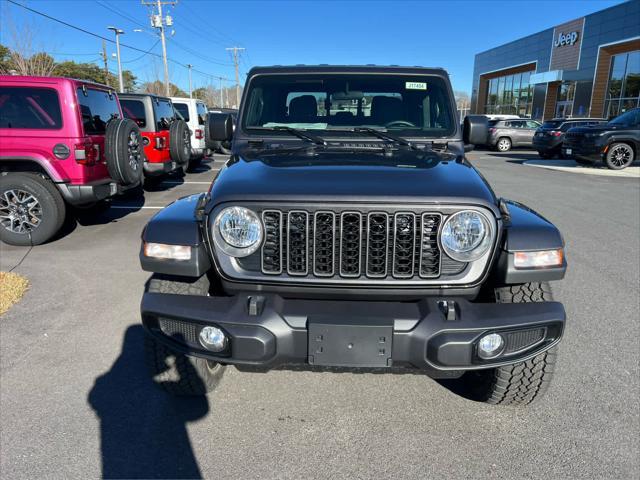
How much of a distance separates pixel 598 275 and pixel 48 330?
5.38m

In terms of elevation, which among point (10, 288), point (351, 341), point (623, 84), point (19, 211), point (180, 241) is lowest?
point (10, 288)

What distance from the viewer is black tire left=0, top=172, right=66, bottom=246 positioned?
5875mm

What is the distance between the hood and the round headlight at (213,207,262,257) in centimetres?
7

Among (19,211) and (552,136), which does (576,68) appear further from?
(19,211)

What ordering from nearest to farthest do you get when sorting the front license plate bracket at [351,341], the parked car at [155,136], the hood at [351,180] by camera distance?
the front license plate bracket at [351,341] < the hood at [351,180] < the parked car at [155,136]

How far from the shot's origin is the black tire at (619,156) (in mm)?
14406

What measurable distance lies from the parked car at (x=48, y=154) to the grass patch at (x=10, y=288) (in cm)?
141

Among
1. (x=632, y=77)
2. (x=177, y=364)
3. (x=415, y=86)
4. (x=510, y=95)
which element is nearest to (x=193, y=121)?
(x=415, y=86)

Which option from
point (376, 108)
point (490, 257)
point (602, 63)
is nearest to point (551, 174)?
point (376, 108)

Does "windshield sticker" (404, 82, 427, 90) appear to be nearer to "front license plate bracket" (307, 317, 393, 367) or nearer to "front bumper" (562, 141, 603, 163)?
"front license plate bracket" (307, 317, 393, 367)

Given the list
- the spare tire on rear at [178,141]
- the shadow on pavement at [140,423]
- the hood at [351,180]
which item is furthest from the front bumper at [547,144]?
the shadow on pavement at [140,423]

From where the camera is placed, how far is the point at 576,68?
31453 mm

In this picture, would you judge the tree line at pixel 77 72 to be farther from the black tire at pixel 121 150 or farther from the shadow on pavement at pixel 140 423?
the shadow on pavement at pixel 140 423

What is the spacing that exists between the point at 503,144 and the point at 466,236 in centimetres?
2279
